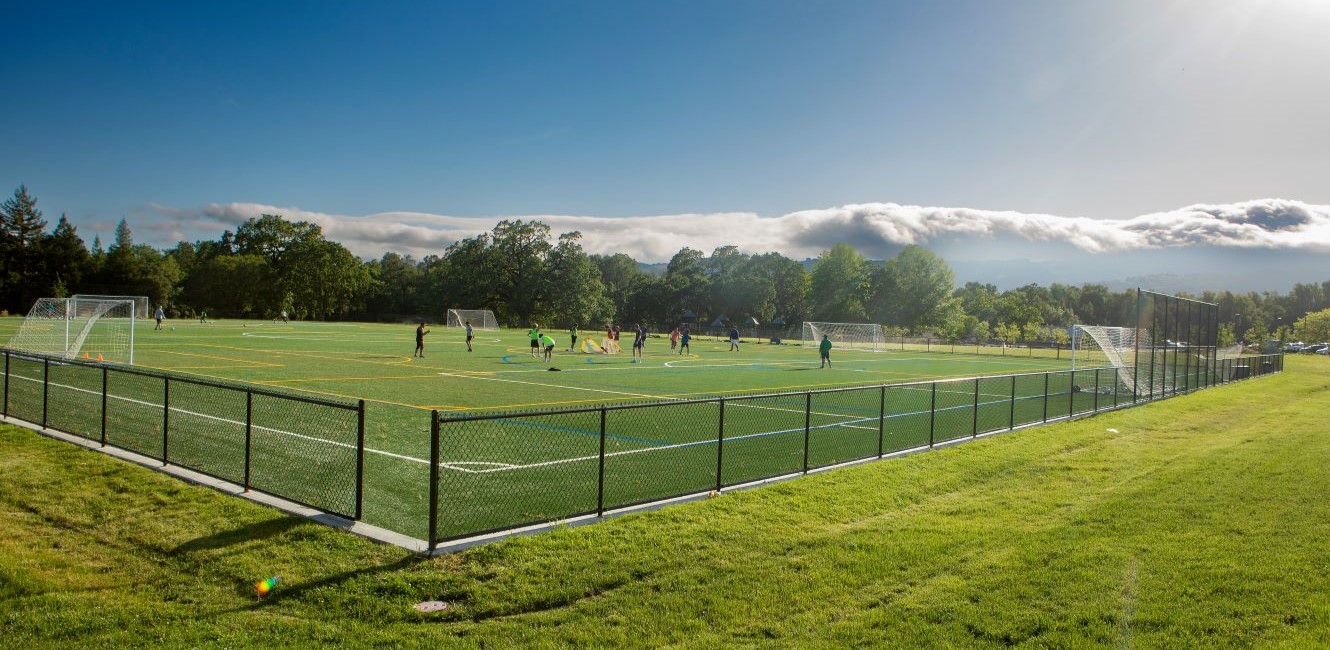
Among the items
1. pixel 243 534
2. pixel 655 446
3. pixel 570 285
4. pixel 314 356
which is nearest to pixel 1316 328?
pixel 570 285

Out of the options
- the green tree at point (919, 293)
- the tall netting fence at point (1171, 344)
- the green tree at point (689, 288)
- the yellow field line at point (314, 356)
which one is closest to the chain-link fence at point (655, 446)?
the tall netting fence at point (1171, 344)

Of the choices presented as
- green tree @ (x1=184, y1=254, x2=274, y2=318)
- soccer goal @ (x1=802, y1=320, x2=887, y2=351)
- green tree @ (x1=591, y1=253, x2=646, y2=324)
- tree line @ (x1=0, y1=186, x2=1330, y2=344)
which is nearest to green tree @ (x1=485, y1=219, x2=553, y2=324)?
tree line @ (x1=0, y1=186, x2=1330, y2=344)

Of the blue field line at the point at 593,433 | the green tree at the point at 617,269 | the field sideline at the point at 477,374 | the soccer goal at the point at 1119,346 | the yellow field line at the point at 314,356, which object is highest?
the green tree at the point at 617,269

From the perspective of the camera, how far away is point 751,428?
15.5 metres

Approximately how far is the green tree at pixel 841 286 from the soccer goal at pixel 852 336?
143ft

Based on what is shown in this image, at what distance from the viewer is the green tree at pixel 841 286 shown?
122562 mm

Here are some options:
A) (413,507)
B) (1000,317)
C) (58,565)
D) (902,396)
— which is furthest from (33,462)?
(1000,317)

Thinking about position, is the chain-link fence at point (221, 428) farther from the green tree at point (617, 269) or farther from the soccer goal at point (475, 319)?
the green tree at point (617, 269)

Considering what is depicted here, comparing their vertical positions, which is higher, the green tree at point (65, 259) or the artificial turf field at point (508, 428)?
the green tree at point (65, 259)

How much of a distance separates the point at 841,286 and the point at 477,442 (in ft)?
379

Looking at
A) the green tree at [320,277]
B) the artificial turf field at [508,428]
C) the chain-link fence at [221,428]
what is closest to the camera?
the chain-link fence at [221,428]

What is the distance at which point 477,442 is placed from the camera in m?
12.2

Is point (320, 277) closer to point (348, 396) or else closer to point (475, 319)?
point (475, 319)

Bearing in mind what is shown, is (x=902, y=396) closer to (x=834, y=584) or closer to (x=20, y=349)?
(x=834, y=584)
